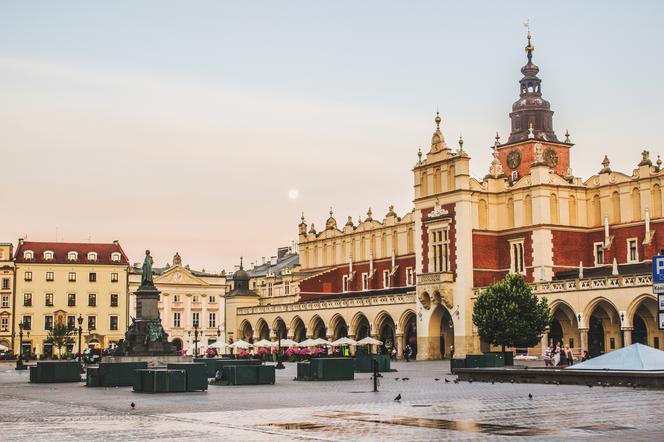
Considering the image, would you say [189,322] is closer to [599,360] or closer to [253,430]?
[599,360]

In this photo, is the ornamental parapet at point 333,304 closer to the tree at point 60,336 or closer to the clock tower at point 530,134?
the clock tower at point 530,134

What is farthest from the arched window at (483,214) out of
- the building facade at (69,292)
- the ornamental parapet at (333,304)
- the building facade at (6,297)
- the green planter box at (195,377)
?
the building facade at (6,297)

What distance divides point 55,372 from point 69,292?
69.3 meters

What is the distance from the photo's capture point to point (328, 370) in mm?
40500

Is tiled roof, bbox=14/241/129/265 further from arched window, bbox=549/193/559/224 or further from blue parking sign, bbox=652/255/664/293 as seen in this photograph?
blue parking sign, bbox=652/255/664/293

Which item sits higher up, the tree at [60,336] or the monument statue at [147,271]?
the monument statue at [147,271]

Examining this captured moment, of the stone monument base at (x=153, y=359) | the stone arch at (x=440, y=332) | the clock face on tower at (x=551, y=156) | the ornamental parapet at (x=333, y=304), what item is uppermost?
the clock face on tower at (x=551, y=156)

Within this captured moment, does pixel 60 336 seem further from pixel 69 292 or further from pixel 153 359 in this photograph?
pixel 153 359

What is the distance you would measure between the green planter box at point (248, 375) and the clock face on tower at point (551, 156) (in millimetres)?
49462

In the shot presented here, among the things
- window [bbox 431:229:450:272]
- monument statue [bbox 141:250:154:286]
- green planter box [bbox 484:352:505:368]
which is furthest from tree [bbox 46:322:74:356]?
green planter box [bbox 484:352:505:368]

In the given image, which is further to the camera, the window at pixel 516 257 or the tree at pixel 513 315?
the window at pixel 516 257

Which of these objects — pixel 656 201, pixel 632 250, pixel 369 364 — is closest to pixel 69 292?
pixel 632 250

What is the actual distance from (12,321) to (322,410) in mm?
86427

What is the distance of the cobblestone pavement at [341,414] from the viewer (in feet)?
60.2
